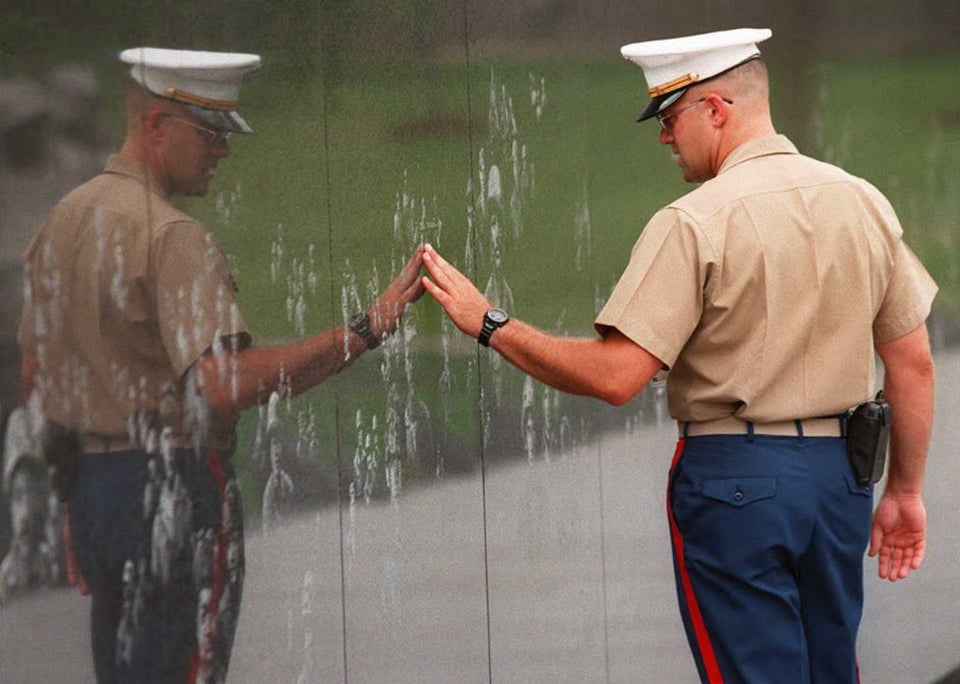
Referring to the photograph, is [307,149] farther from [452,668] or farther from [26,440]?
[452,668]

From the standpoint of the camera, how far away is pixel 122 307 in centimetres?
274

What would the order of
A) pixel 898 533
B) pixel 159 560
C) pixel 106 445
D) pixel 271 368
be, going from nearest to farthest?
1. pixel 106 445
2. pixel 159 560
3. pixel 271 368
4. pixel 898 533

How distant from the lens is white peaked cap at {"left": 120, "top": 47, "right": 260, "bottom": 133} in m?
2.76

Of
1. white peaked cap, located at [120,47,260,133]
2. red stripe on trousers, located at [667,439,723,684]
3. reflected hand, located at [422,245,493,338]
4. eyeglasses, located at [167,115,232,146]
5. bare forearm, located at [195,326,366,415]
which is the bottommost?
red stripe on trousers, located at [667,439,723,684]

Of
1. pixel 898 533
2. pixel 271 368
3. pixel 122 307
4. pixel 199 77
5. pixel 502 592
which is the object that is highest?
pixel 199 77

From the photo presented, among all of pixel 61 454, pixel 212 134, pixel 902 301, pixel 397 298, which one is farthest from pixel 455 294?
pixel 61 454

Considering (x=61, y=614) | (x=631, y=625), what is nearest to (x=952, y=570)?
(x=631, y=625)

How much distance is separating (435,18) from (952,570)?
108 inches

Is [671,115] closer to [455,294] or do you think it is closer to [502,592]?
[455,294]

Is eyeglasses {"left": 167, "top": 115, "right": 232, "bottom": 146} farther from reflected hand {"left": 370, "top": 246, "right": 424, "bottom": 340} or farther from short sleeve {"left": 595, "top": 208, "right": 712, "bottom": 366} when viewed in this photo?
short sleeve {"left": 595, "top": 208, "right": 712, "bottom": 366}

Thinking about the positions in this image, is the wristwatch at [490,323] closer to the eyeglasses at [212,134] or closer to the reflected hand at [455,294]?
the reflected hand at [455,294]

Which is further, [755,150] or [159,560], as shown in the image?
[755,150]

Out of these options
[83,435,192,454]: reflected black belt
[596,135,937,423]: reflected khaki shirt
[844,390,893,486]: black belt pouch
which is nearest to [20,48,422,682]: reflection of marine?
[83,435,192,454]: reflected black belt

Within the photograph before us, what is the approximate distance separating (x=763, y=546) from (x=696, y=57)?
2.95ft
